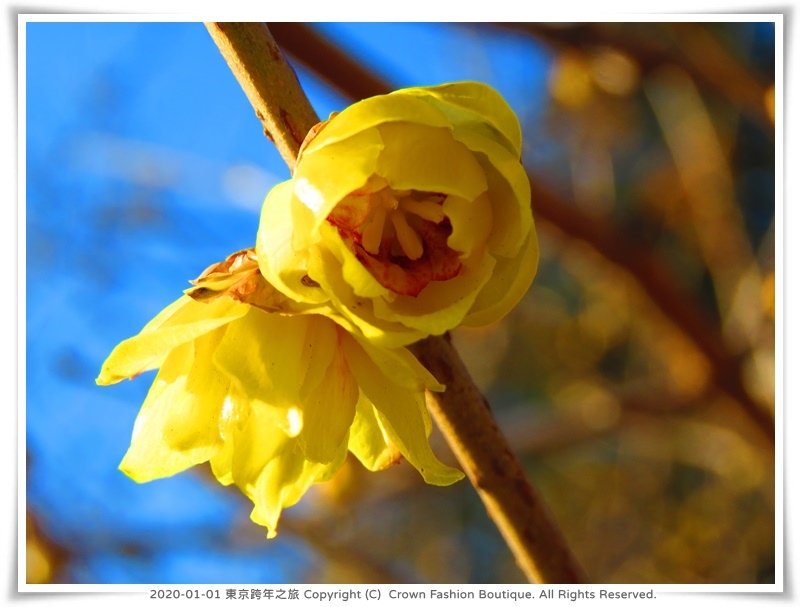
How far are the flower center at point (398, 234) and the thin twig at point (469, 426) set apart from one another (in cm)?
8

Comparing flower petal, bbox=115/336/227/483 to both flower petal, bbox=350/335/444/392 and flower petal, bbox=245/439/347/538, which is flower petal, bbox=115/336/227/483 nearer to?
flower petal, bbox=245/439/347/538

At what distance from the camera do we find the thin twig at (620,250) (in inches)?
Answer: 49.0

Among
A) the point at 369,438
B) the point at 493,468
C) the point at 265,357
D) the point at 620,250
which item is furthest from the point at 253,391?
the point at 620,250

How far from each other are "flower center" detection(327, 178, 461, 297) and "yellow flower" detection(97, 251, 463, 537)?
0.22ft

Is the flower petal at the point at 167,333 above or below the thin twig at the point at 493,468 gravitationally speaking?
above

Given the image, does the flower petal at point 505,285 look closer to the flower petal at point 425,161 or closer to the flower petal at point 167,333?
the flower petal at point 425,161

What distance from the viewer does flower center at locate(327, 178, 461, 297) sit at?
693mm

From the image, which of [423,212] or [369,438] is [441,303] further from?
[369,438]

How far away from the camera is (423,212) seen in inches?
28.8

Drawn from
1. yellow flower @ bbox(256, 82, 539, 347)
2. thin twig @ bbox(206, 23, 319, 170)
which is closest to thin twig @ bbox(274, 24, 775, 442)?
thin twig @ bbox(206, 23, 319, 170)

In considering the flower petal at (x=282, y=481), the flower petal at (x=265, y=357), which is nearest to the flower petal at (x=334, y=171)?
the flower petal at (x=265, y=357)

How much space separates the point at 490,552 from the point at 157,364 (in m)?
2.71

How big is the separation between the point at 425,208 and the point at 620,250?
0.94 m
